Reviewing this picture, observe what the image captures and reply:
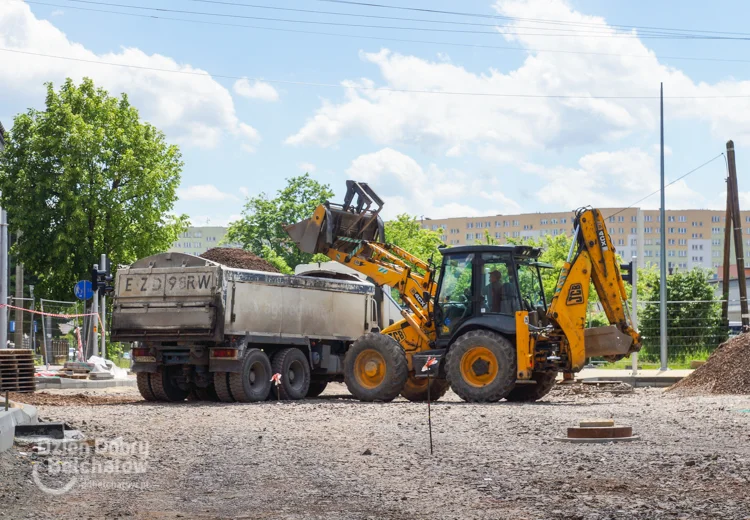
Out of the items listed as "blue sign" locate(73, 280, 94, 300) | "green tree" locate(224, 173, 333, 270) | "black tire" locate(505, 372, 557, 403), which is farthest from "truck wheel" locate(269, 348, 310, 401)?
"green tree" locate(224, 173, 333, 270)

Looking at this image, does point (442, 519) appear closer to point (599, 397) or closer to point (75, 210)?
point (599, 397)

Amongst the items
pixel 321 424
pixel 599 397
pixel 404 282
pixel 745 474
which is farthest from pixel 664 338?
A: pixel 745 474

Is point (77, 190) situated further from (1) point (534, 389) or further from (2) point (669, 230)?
(2) point (669, 230)

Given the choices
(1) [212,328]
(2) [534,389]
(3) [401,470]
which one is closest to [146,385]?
(1) [212,328]

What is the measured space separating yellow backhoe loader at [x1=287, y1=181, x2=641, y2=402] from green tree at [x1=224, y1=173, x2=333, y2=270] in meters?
56.0

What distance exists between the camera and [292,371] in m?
21.8

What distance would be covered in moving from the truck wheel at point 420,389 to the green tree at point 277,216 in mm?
55542

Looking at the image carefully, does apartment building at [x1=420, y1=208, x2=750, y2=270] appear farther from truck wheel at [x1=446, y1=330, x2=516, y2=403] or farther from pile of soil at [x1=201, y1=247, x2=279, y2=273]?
truck wheel at [x1=446, y1=330, x2=516, y2=403]

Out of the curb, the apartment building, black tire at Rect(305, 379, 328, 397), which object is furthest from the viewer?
the apartment building

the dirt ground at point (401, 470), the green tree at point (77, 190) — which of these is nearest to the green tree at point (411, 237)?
the green tree at point (77, 190)

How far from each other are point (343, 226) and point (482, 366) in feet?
14.9

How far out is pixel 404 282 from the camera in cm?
2130

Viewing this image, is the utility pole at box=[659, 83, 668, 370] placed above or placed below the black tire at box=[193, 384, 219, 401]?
above

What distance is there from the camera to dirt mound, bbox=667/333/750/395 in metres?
20.9
